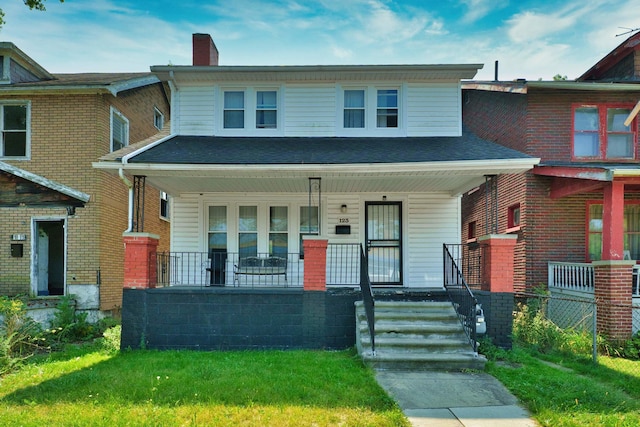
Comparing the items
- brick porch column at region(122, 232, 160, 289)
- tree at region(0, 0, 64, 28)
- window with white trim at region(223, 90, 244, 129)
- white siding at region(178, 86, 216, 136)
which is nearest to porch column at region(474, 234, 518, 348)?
window with white trim at region(223, 90, 244, 129)

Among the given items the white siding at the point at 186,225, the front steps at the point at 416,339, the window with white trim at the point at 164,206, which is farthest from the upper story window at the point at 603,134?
the window with white trim at the point at 164,206

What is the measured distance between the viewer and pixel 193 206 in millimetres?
10555

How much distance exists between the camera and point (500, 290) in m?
7.85

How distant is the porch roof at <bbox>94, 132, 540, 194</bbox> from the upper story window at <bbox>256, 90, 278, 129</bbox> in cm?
44

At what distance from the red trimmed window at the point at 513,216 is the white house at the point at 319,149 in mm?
2707

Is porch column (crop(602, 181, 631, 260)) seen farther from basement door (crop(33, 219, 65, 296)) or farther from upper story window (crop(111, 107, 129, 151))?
basement door (crop(33, 219, 65, 296))

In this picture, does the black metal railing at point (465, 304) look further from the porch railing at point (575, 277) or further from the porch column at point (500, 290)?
the porch railing at point (575, 277)

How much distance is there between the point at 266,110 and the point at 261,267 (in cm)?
361

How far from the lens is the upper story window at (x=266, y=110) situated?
1022 cm

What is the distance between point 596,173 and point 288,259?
6.81 meters

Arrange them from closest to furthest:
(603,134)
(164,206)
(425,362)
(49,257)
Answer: (425,362) < (603,134) < (49,257) < (164,206)

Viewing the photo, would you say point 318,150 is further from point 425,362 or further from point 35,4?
point 35,4

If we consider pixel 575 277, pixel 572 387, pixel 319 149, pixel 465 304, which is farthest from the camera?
pixel 575 277

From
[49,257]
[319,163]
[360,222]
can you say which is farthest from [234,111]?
[49,257]
